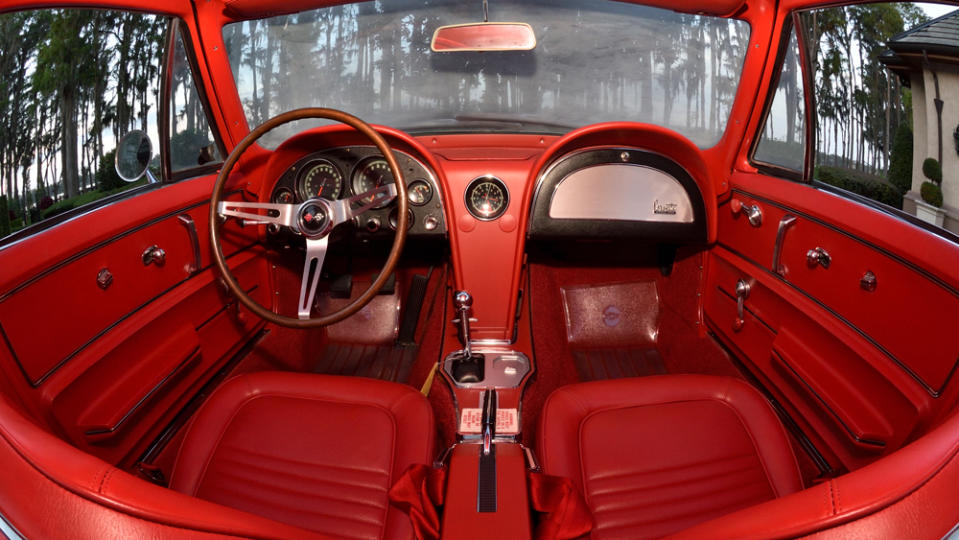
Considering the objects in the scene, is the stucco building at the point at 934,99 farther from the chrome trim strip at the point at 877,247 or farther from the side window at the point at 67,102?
the side window at the point at 67,102

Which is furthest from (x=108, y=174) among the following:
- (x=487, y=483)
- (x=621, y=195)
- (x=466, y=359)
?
(x=621, y=195)

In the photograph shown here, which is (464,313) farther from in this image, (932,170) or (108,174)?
(932,170)

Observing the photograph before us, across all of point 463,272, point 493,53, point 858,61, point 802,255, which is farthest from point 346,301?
point 858,61

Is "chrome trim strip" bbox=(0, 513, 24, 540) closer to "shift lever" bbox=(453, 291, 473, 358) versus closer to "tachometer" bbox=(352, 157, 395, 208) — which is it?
"shift lever" bbox=(453, 291, 473, 358)

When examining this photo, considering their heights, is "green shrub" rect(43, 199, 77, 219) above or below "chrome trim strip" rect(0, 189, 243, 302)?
above

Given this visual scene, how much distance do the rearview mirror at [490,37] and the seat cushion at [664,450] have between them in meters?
1.32

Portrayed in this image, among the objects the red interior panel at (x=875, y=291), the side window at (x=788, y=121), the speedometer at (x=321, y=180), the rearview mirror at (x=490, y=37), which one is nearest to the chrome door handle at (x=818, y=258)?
the red interior panel at (x=875, y=291)

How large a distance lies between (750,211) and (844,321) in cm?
68

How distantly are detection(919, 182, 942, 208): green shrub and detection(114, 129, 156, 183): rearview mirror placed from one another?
2.35 meters

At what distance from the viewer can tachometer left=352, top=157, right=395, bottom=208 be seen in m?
2.54

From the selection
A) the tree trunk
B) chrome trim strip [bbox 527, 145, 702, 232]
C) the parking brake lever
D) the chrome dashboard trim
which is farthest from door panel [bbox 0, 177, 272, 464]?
the chrome dashboard trim

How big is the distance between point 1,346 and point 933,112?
7.52ft

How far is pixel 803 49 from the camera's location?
87.4 inches

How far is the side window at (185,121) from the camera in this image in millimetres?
2377
